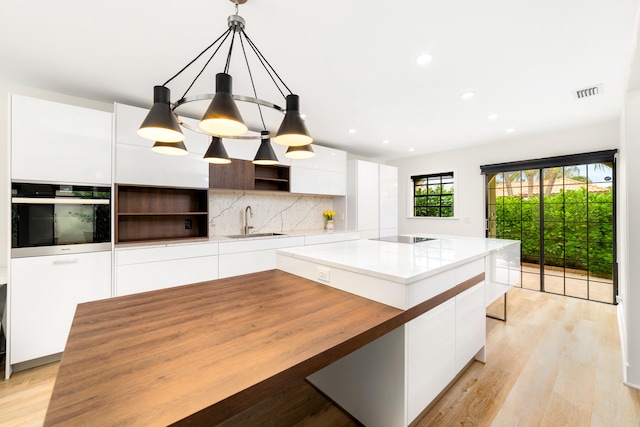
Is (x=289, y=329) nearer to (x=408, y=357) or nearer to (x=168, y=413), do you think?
(x=168, y=413)

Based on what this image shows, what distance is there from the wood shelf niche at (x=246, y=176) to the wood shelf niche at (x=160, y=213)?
30cm

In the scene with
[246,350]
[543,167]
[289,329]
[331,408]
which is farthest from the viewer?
[543,167]

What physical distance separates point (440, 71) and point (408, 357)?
227 cm

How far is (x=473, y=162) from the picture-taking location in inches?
198

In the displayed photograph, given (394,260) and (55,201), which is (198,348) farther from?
(55,201)

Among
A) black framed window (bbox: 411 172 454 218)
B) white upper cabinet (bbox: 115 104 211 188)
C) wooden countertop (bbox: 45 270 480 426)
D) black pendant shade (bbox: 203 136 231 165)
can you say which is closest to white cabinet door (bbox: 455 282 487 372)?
wooden countertop (bbox: 45 270 480 426)

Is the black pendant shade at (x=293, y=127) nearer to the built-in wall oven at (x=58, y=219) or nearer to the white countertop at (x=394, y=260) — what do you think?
the white countertop at (x=394, y=260)

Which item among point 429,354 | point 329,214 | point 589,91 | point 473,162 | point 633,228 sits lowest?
point 429,354

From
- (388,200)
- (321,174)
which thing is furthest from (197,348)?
(388,200)

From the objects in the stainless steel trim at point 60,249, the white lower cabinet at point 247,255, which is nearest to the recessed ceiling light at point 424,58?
the white lower cabinet at point 247,255

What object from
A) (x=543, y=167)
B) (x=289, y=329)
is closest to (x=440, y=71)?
(x=289, y=329)

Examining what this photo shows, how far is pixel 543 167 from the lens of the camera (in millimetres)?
4211

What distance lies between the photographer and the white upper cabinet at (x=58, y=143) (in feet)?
7.26

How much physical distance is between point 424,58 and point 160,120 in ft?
6.48
